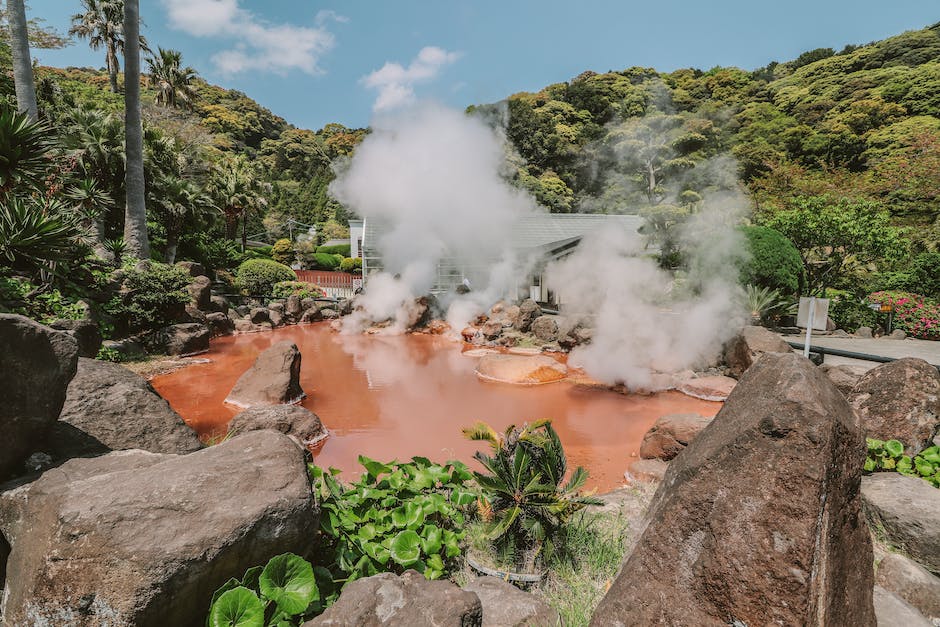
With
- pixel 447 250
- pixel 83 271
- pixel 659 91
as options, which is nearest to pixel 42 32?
pixel 83 271

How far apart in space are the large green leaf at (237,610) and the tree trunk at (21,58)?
13947 mm

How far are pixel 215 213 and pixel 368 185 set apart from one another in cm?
767

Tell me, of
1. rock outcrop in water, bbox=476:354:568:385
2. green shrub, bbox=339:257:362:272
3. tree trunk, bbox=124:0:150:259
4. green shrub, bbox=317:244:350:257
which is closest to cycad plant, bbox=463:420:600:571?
rock outcrop in water, bbox=476:354:568:385

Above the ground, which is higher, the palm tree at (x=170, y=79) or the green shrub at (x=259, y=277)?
the palm tree at (x=170, y=79)

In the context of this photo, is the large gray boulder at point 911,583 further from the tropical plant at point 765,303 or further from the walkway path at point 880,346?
the tropical plant at point 765,303

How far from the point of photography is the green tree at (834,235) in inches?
518

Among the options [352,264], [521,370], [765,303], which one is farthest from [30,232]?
[352,264]

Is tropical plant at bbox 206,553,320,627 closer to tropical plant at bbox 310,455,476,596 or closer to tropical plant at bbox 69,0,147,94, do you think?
tropical plant at bbox 310,455,476,596

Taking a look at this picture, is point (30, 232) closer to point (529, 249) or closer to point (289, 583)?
point (289, 583)

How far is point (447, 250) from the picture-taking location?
20125mm

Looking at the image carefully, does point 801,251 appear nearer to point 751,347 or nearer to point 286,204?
point 751,347

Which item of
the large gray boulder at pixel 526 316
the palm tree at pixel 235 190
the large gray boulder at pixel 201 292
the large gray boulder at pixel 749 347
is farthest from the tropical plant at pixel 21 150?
the palm tree at pixel 235 190

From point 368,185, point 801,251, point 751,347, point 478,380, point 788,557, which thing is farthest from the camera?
point 368,185

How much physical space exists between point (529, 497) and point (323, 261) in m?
34.7
